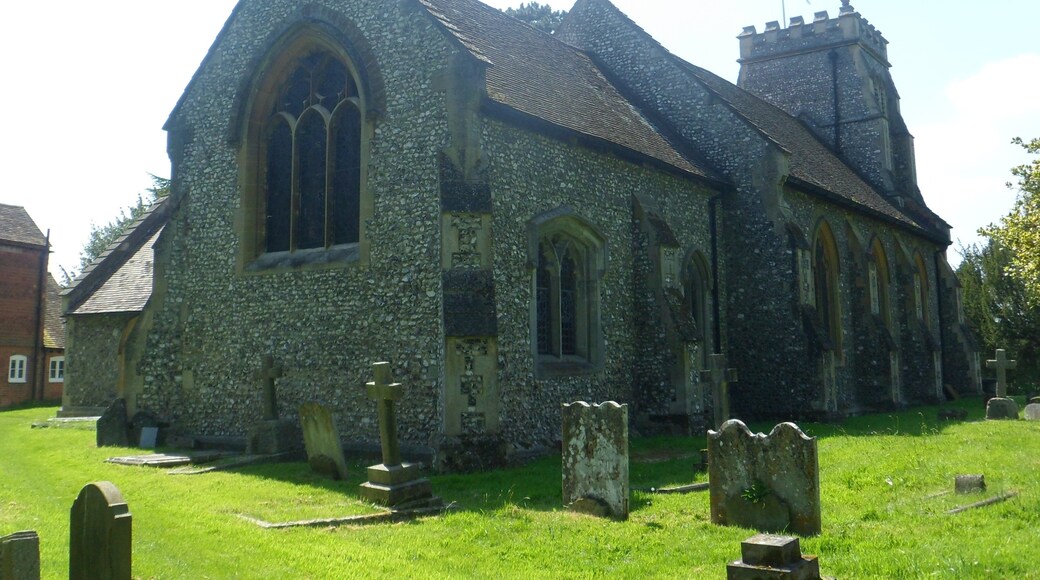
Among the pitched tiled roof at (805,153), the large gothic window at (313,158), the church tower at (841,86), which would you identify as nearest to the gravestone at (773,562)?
the large gothic window at (313,158)

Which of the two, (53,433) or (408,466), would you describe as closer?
(408,466)

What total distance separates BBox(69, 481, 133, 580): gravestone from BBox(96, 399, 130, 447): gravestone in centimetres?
1149

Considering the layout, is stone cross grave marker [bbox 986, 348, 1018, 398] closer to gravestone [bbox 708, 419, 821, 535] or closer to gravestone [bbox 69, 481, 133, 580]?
gravestone [bbox 708, 419, 821, 535]

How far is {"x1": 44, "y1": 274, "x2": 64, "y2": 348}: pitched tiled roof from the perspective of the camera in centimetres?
3761

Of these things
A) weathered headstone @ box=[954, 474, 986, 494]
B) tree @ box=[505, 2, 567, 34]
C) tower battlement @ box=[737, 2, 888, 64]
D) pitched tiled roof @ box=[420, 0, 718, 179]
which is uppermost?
tree @ box=[505, 2, 567, 34]

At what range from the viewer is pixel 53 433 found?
18875 millimetres

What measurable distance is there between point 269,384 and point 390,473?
4804mm

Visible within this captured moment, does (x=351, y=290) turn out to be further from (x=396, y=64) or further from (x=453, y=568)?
(x=453, y=568)

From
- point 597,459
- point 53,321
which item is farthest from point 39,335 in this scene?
point 597,459

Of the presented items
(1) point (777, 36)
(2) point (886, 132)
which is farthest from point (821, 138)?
(1) point (777, 36)

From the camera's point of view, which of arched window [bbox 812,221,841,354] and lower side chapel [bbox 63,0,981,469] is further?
arched window [bbox 812,221,841,354]

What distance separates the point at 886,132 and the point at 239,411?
27.3 m

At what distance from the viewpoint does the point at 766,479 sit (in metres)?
7.89

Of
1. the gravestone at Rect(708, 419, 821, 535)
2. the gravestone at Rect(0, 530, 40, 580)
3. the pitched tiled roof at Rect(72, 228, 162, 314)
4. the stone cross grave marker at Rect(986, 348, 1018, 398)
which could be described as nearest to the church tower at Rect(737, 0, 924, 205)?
the stone cross grave marker at Rect(986, 348, 1018, 398)
